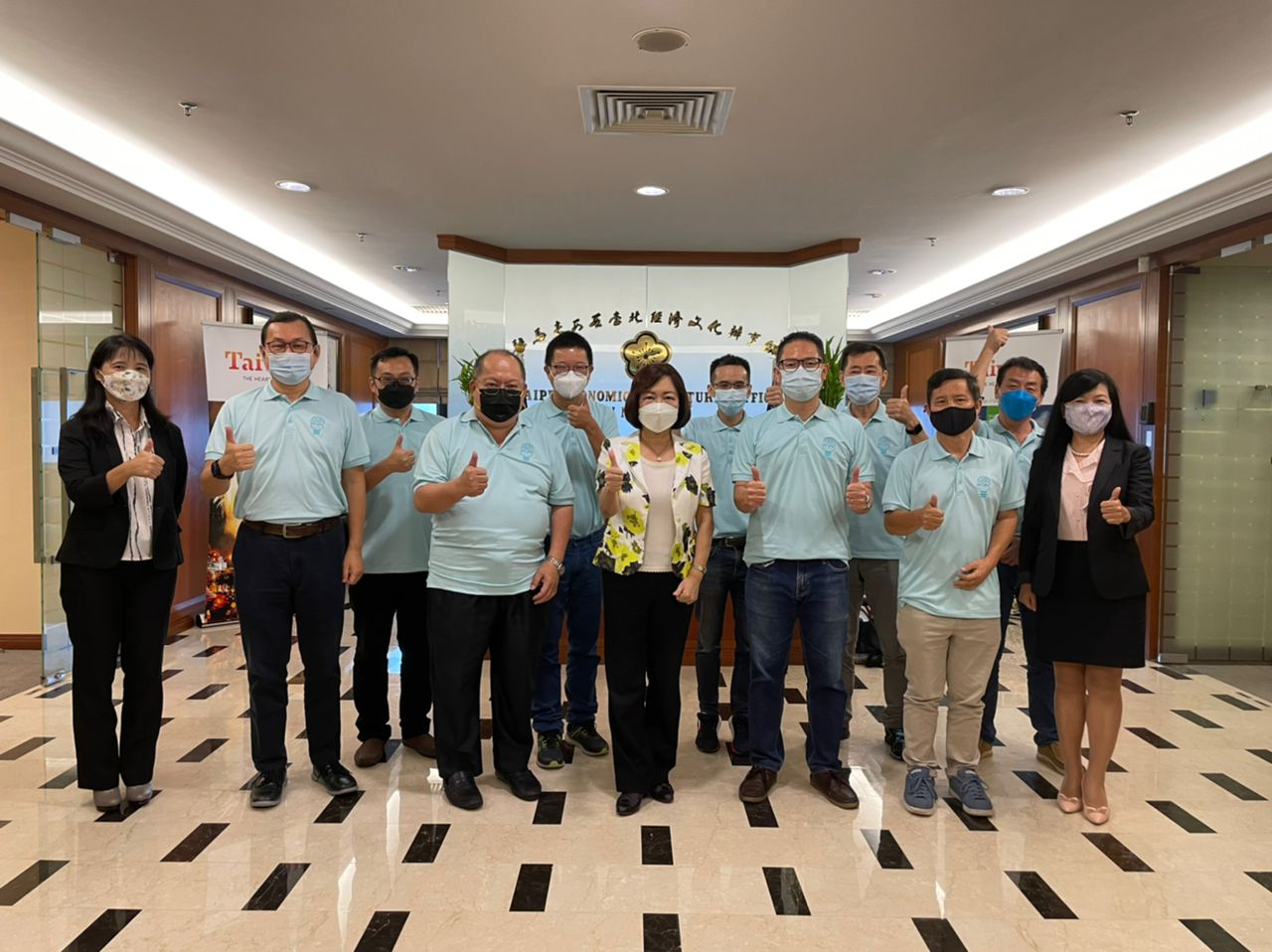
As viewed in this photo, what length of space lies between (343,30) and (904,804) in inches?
143

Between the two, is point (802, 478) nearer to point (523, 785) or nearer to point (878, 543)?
→ point (878, 543)

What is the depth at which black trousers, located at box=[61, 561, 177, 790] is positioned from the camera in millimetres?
2992

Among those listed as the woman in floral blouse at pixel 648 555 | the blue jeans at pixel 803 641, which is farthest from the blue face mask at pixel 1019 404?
the woman in floral blouse at pixel 648 555

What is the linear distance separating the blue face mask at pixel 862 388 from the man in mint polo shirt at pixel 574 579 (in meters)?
1.10

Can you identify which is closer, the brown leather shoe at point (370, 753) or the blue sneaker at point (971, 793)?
the blue sneaker at point (971, 793)

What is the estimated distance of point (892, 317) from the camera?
10383 millimetres

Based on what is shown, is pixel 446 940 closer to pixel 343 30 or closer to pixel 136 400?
Answer: pixel 136 400

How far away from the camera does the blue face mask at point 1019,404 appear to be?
360 cm

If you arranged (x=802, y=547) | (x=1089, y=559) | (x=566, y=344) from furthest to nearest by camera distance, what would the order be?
(x=566, y=344) → (x=802, y=547) → (x=1089, y=559)

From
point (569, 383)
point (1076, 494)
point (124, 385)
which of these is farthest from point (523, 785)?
point (1076, 494)

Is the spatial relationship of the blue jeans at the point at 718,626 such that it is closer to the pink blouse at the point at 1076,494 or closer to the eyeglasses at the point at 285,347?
the pink blouse at the point at 1076,494

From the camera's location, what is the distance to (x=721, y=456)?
12.9 feet

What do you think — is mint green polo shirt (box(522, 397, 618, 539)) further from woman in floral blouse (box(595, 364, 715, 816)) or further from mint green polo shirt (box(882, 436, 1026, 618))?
mint green polo shirt (box(882, 436, 1026, 618))

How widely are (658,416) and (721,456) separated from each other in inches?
38.4
